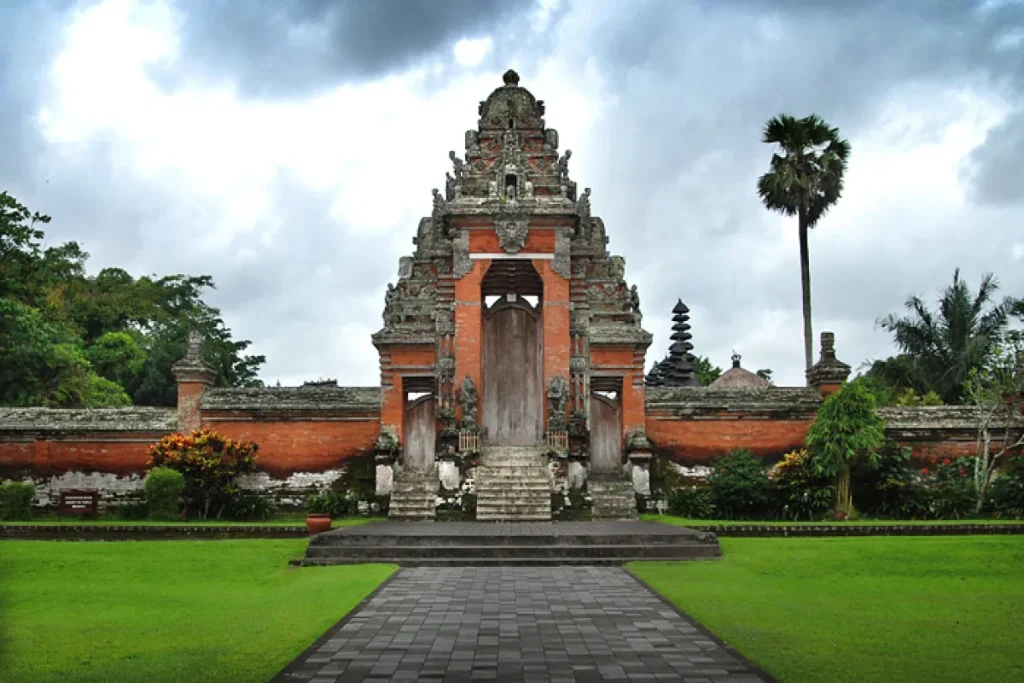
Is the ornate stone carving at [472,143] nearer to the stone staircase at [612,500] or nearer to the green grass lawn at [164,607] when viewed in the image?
the stone staircase at [612,500]

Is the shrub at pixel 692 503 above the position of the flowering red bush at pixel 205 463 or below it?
below

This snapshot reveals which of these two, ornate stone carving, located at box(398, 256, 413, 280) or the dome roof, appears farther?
the dome roof

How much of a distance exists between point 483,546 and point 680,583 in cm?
338

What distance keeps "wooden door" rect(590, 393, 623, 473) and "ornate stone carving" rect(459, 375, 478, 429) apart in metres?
3.25

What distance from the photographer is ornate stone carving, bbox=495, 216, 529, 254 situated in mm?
19297

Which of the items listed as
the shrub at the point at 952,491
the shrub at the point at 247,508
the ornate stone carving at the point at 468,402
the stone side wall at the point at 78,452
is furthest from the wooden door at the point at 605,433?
the stone side wall at the point at 78,452

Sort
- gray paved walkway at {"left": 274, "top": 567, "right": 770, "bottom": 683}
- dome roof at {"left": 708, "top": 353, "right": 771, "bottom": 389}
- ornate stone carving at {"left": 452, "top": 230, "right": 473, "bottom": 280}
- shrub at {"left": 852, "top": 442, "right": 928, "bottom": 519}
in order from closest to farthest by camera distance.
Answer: gray paved walkway at {"left": 274, "top": 567, "right": 770, "bottom": 683}, shrub at {"left": 852, "top": 442, "right": 928, "bottom": 519}, ornate stone carving at {"left": 452, "top": 230, "right": 473, "bottom": 280}, dome roof at {"left": 708, "top": 353, "right": 771, "bottom": 389}

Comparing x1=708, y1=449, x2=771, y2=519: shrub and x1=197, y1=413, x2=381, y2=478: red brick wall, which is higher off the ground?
x1=197, y1=413, x2=381, y2=478: red brick wall

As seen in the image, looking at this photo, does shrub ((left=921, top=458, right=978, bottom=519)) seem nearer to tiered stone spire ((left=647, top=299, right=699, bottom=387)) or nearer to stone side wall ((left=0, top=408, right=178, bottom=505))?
stone side wall ((left=0, top=408, right=178, bottom=505))

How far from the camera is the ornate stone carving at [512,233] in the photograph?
63.3ft

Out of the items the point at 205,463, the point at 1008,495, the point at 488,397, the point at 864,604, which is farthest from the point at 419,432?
the point at 864,604

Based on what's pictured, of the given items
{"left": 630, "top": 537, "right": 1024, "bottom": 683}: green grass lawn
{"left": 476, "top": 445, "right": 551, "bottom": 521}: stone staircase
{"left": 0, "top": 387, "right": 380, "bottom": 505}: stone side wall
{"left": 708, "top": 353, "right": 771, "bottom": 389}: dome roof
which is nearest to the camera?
{"left": 630, "top": 537, "right": 1024, "bottom": 683}: green grass lawn

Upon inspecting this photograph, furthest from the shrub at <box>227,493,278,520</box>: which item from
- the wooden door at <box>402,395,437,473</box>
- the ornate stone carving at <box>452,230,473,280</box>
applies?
the ornate stone carving at <box>452,230,473,280</box>

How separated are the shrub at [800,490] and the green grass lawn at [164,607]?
9.49 m
